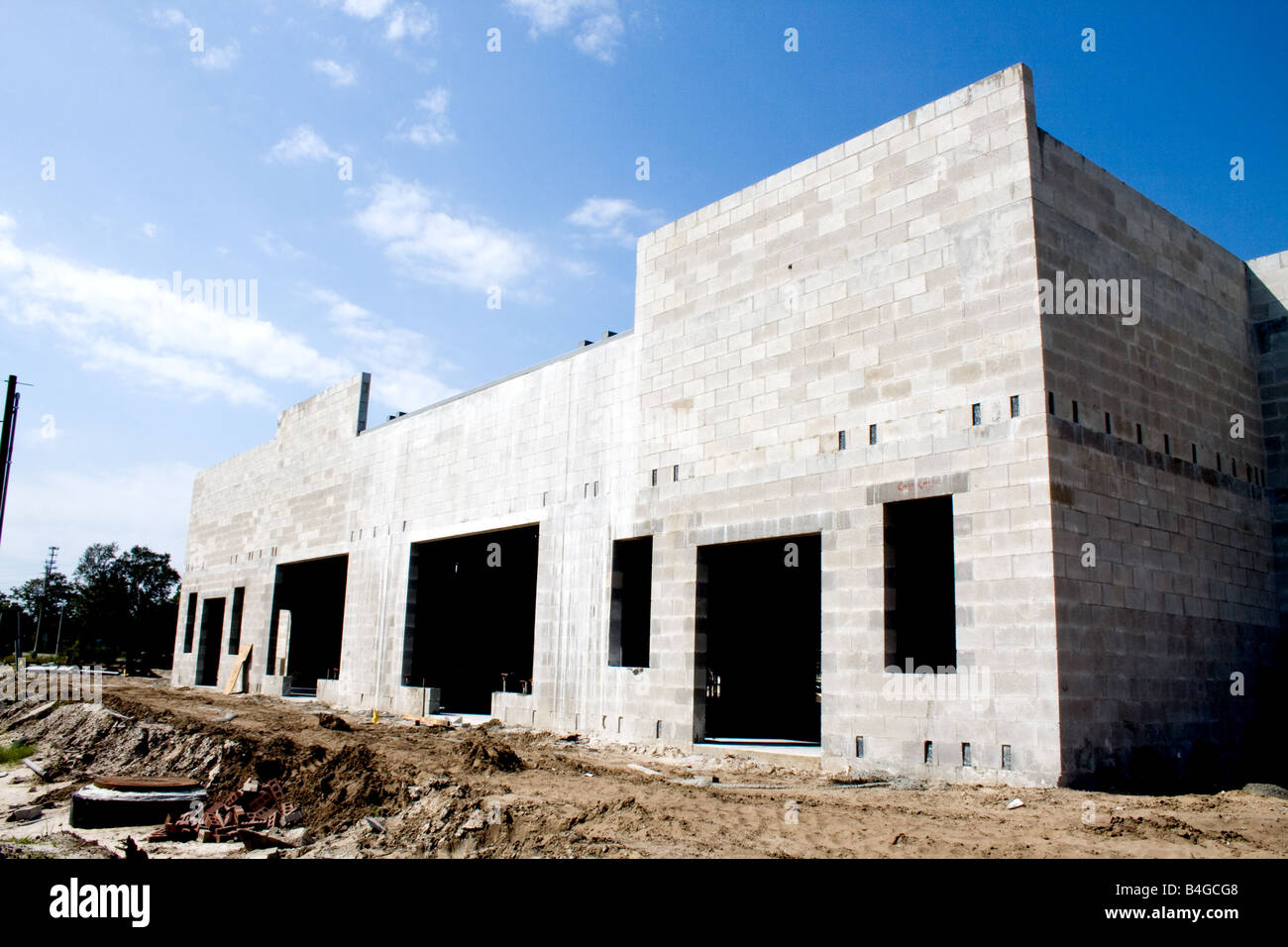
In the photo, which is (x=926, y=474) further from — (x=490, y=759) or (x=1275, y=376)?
(x=1275, y=376)

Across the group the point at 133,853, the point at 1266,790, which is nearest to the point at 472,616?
the point at 133,853

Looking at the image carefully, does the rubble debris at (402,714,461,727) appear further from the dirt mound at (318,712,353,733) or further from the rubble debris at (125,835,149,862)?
A: the rubble debris at (125,835,149,862)

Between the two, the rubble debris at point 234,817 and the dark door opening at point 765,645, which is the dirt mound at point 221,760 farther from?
the dark door opening at point 765,645

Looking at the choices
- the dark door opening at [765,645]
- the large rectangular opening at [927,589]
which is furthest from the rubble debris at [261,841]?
the large rectangular opening at [927,589]

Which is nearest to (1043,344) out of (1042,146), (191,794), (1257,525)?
(1042,146)

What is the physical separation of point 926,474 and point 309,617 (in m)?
32.5

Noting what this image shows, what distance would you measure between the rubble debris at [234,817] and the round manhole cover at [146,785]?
0.93 m

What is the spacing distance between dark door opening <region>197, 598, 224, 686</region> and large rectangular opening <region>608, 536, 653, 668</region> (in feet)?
92.3

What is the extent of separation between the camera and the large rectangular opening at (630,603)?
21078mm

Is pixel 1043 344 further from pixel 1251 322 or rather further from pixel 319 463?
pixel 319 463

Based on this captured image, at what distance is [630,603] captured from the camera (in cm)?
2395

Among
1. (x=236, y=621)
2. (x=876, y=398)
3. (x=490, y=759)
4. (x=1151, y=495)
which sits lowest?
(x=490, y=759)

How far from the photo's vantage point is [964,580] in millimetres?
14281

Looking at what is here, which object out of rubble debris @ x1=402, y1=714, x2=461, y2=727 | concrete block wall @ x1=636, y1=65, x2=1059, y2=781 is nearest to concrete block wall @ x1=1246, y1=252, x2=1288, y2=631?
concrete block wall @ x1=636, y1=65, x2=1059, y2=781
